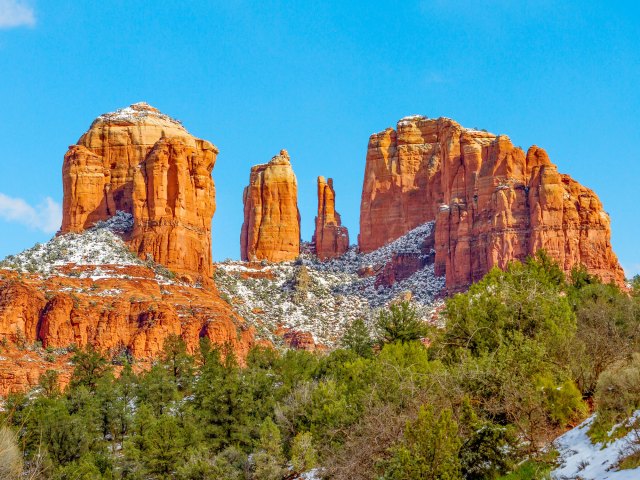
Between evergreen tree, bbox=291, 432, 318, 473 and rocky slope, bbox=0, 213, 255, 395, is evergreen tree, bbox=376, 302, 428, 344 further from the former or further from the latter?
rocky slope, bbox=0, 213, 255, 395

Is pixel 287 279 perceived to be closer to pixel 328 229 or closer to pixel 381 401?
pixel 328 229

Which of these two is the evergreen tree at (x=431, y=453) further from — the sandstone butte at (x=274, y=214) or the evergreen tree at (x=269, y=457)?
the sandstone butte at (x=274, y=214)

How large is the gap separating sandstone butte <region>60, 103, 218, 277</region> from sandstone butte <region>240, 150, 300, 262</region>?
72.3 feet

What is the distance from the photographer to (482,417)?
33688mm

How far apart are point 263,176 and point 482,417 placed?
131m

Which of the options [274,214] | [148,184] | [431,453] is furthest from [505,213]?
[431,453]

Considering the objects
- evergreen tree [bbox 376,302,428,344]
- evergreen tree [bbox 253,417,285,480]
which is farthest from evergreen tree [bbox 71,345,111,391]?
evergreen tree [bbox 253,417,285,480]

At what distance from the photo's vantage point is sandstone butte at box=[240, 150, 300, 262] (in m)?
158

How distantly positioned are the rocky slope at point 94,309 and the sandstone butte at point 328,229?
4484 cm

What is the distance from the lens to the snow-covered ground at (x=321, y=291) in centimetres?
13262

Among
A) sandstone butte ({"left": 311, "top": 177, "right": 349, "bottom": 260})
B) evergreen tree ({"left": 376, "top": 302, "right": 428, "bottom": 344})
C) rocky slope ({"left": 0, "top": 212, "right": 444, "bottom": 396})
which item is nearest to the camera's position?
evergreen tree ({"left": 376, "top": 302, "right": 428, "bottom": 344})

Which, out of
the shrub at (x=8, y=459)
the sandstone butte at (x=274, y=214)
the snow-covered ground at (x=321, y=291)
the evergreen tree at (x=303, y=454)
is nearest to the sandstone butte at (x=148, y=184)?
the snow-covered ground at (x=321, y=291)

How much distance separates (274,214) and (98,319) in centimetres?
5951

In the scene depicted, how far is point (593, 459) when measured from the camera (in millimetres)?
28188
